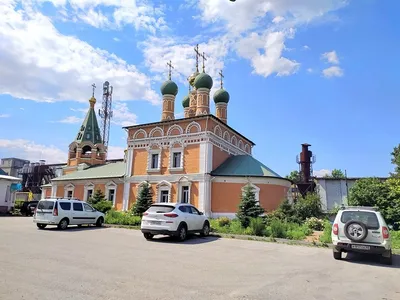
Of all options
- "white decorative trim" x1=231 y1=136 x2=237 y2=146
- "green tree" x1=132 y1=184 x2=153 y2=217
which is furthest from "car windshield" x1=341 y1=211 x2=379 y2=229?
"white decorative trim" x1=231 y1=136 x2=237 y2=146

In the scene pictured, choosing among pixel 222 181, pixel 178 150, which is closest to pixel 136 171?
pixel 178 150

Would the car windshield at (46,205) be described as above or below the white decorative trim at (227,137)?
below

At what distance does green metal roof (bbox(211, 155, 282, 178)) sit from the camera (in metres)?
25.9

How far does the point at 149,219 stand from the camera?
1341cm

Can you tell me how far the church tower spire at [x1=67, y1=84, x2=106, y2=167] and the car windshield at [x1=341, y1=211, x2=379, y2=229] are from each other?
34.2 meters

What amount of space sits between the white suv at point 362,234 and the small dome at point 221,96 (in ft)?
81.4

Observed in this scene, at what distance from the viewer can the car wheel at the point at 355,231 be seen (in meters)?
9.53

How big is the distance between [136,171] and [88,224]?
10949 mm

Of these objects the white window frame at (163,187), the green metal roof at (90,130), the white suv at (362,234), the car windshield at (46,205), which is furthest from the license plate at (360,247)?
the green metal roof at (90,130)

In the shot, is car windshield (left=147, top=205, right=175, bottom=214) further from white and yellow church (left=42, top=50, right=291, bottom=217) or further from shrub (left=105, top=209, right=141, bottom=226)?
white and yellow church (left=42, top=50, right=291, bottom=217)

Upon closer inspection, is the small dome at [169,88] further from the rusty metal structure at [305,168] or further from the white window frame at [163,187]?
the rusty metal structure at [305,168]

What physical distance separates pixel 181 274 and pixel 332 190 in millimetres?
33196

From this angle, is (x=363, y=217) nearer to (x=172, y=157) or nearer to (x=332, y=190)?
(x=172, y=157)

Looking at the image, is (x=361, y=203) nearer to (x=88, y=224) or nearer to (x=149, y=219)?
(x=149, y=219)
